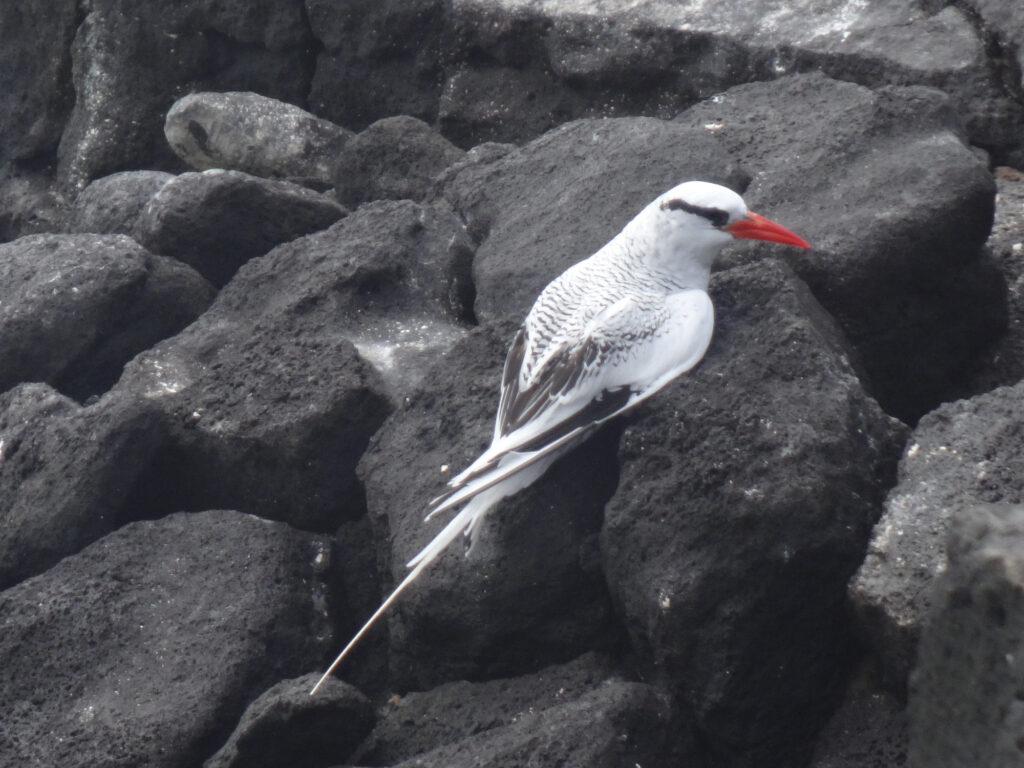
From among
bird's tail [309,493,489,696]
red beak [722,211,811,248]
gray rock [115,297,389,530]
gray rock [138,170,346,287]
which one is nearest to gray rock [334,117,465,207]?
gray rock [138,170,346,287]

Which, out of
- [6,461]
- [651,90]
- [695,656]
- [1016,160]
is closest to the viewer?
[695,656]

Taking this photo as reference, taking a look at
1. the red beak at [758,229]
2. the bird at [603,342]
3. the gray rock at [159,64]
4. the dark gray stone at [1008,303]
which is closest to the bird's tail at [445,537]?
the bird at [603,342]

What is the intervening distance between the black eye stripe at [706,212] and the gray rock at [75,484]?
2281mm

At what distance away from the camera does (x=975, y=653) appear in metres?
2.86

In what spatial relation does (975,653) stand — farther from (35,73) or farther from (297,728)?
(35,73)

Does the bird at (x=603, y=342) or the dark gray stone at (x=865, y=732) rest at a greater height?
the bird at (x=603, y=342)

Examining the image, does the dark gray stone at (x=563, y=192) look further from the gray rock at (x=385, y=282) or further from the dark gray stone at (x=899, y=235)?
the dark gray stone at (x=899, y=235)

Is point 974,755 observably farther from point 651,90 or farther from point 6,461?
point 651,90

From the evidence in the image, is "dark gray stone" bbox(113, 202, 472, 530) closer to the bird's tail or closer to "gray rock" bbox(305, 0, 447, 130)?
the bird's tail

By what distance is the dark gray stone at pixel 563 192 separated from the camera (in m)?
5.33

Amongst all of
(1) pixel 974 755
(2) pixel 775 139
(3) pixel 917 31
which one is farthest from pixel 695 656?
(3) pixel 917 31

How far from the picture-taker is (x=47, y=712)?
14.7 feet

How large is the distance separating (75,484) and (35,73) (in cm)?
513

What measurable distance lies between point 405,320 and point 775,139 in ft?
6.04
